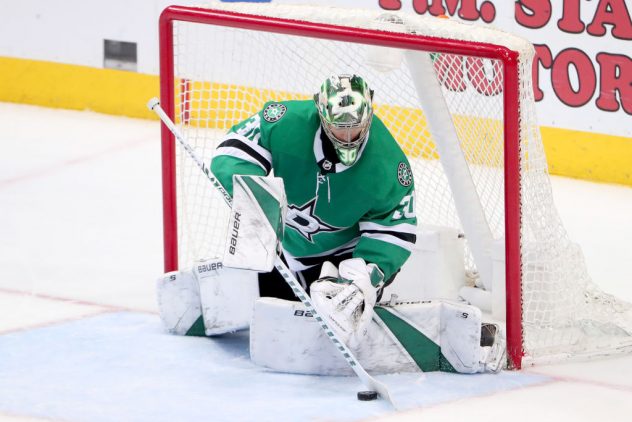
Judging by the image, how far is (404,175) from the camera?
3.78 m

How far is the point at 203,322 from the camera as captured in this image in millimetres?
4031

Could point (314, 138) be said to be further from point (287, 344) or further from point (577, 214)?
point (577, 214)

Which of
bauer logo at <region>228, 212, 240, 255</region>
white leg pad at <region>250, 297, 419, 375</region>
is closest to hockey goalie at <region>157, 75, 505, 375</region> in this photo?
white leg pad at <region>250, 297, 419, 375</region>

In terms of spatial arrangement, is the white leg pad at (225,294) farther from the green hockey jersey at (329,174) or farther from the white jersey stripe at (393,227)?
the white jersey stripe at (393,227)

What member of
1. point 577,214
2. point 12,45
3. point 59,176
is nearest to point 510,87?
point 577,214

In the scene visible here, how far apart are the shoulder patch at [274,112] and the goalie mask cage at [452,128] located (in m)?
0.22

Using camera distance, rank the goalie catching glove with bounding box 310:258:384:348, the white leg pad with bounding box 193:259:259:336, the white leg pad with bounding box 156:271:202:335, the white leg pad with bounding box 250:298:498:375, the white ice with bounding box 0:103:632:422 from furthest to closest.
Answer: the white leg pad with bounding box 156:271:202:335 < the white leg pad with bounding box 193:259:259:336 < the white leg pad with bounding box 250:298:498:375 < the goalie catching glove with bounding box 310:258:384:348 < the white ice with bounding box 0:103:632:422

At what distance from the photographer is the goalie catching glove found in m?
3.61

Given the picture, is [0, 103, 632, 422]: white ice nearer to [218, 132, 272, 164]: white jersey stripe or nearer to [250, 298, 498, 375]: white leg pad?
[250, 298, 498, 375]: white leg pad

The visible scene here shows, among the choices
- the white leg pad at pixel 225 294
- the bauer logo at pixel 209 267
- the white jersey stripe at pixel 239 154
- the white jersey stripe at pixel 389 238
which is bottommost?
the white leg pad at pixel 225 294

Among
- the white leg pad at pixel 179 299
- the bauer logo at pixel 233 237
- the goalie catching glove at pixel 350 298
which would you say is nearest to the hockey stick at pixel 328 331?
the goalie catching glove at pixel 350 298

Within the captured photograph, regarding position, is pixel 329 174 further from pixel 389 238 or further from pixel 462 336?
pixel 462 336

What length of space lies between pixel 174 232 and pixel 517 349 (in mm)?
1071

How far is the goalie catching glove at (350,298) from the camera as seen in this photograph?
361 cm
